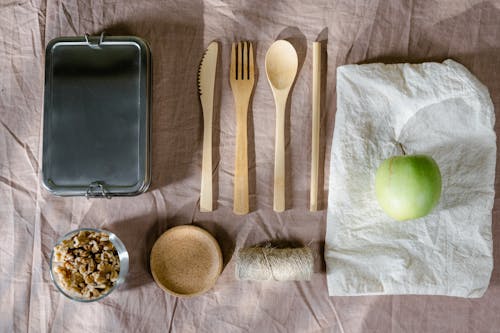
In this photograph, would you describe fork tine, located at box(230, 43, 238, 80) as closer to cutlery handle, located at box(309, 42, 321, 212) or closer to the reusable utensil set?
the reusable utensil set

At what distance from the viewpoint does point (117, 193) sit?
66cm

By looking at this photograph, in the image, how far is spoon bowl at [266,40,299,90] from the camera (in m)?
0.68

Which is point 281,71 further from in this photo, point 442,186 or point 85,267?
point 85,267

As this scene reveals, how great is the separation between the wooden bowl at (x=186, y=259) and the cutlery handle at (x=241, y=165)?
63 mm

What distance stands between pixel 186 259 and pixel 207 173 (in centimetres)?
13

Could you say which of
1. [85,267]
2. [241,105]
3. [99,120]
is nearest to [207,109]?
[241,105]

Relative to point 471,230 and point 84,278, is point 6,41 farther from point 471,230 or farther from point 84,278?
point 471,230

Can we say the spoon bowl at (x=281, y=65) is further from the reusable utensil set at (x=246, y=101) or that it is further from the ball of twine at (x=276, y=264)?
the ball of twine at (x=276, y=264)

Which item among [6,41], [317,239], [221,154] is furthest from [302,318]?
[6,41]

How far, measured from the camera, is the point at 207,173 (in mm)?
681

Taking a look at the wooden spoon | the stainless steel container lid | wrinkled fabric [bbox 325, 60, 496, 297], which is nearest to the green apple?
wrinkled fabric [bbox 325, 60, 496, 297]

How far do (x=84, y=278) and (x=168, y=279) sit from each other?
0.38 feet

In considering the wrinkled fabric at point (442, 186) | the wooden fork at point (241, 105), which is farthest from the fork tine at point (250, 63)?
the wrinkled fabric at point (442, 186)

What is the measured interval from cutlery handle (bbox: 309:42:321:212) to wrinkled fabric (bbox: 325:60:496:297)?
3 cm
